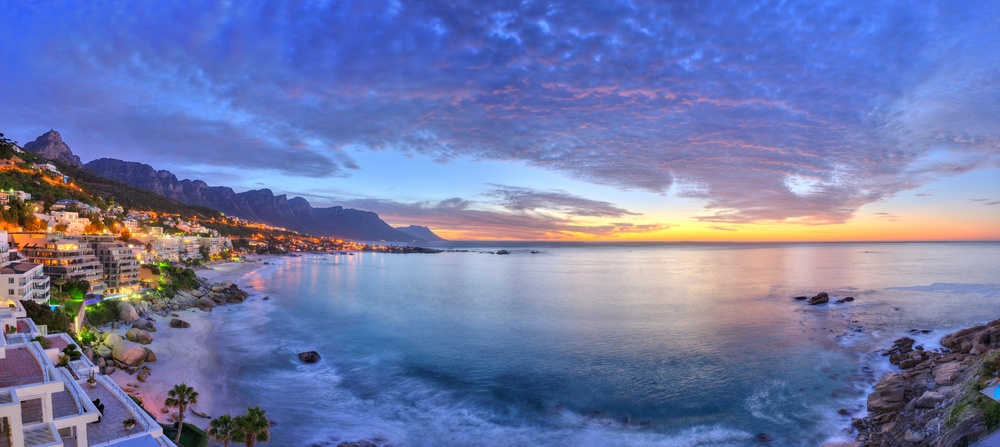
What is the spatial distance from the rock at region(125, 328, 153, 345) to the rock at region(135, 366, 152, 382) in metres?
6.84

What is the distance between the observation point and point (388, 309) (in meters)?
61.7

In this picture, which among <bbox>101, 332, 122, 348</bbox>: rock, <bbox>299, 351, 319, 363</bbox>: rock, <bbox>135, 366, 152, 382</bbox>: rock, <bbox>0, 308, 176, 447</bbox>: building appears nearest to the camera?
<bbox>0, 308, 176, 447</bbox>: building

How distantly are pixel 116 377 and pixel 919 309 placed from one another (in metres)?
80.0

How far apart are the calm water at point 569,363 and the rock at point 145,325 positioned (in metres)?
5.98

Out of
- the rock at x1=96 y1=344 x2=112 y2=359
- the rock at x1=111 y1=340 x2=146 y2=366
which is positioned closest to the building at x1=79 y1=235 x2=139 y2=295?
the rock at x1=96 y1=344 x2=112 y2=359

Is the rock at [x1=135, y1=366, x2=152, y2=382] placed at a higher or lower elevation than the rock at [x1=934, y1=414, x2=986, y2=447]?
lower

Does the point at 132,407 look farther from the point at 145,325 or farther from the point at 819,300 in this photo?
the point at 819,300

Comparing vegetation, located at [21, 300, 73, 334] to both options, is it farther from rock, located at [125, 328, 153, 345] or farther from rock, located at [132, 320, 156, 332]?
rock, located at [132, 320, 156, 332]

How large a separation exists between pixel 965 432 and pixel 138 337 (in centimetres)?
4889

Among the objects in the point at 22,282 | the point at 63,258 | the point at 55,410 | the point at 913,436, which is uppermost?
the point at 63,258

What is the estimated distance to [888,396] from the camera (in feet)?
80.4

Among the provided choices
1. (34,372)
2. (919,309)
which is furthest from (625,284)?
(34,372)

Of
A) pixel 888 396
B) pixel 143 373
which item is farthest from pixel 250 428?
Answer: pixel 888 396

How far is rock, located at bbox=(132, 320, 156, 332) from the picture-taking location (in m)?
38.3
